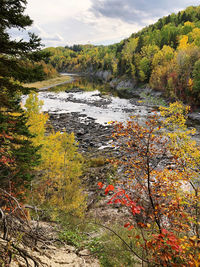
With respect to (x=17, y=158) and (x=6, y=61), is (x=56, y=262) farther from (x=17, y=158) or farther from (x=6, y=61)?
(x=6, y=61)

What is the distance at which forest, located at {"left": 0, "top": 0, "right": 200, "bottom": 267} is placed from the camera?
3928 mm

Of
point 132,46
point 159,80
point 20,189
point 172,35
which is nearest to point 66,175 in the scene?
point 20,189

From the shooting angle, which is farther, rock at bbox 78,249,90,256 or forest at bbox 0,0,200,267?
rock at bbox 78,249,90,256

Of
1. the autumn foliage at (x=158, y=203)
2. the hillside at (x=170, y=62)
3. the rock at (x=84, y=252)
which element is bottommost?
the rock at (x=84, y=252)

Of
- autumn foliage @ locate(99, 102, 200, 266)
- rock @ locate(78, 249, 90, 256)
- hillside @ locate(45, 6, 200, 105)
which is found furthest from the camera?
hillside @ locate(45, 6, 200, 105)

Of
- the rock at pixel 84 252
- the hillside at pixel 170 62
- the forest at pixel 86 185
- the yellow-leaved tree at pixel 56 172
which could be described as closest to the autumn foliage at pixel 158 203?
the forest at pixel 86 185

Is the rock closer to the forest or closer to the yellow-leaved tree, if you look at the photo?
the forest

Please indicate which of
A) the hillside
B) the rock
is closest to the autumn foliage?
the rock

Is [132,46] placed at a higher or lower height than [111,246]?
higher

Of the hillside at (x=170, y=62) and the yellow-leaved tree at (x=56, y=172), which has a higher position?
the hillside at (x=170, y=62)

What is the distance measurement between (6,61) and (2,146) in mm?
4127

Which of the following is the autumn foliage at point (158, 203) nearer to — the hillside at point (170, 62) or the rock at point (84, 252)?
the rock at point (84, 252)

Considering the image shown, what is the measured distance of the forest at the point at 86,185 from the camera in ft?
12.9

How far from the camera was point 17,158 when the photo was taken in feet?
30.9
